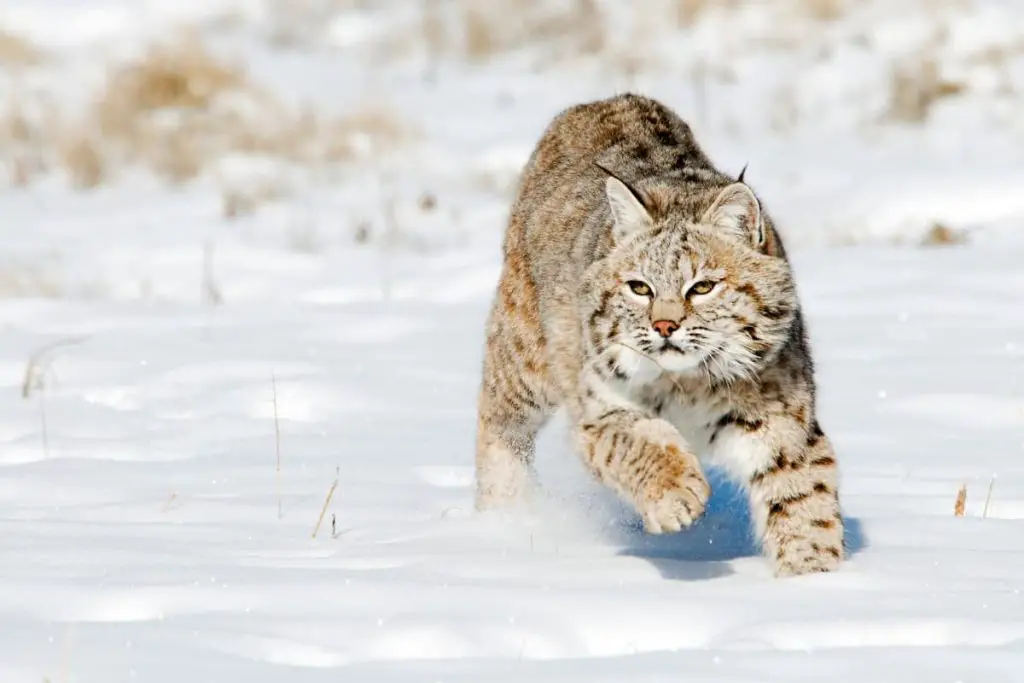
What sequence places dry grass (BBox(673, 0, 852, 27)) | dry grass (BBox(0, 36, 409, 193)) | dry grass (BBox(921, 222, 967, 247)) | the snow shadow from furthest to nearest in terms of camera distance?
dry grass (BBox(673, 0, 852, 27))
dry grass (BBox(0, 36, 409, 193))
dry grass (BBox(921, 222, 967, 247))
the snow shadow

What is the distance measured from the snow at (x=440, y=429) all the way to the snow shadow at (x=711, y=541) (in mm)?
14

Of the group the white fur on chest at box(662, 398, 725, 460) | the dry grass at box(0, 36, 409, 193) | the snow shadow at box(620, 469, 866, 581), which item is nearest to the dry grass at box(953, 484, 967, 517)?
the snow shadow at box(620, 469, 866, 581)

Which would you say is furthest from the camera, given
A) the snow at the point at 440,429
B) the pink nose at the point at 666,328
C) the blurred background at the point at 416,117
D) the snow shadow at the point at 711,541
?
the blurred background at the point at 416,117

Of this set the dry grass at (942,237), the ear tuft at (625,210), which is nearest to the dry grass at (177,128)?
the dry grass at (942,237)

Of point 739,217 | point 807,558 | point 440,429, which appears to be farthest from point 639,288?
point 440,429

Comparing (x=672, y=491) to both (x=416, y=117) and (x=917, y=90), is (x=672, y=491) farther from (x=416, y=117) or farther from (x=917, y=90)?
(x=416, y=117)

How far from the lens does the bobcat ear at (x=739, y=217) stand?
4.04 meters

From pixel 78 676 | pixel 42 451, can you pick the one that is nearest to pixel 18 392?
pixel 42 451

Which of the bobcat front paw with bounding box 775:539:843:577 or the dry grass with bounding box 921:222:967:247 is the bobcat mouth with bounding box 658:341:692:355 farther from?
the dry grass with bounding box 921:222:967:247

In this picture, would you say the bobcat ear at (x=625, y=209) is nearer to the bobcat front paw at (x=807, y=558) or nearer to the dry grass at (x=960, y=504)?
the bobcat front paw at (x=807, y=558)

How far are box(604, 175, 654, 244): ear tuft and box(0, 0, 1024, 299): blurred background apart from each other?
492cm

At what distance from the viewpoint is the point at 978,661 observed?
306 centimetres

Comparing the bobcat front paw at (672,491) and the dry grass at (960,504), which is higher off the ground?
the bobcat front paw at (672,491)

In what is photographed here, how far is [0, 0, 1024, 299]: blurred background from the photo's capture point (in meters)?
9.95
